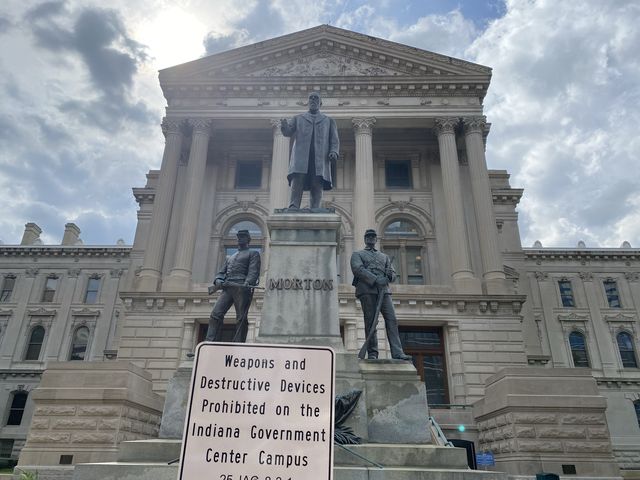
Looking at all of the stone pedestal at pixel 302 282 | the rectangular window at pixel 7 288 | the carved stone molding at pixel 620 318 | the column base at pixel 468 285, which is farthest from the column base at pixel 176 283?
the carved stone molding at pixel 620 318

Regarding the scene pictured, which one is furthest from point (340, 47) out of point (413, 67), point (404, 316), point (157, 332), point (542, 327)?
point (542, 327)

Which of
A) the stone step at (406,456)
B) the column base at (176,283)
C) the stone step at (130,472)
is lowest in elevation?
the stone step at (130,472)

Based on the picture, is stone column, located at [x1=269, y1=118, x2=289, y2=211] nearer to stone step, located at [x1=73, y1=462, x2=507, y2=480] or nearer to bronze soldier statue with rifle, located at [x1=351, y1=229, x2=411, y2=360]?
bronze soldier statue with rifle, located at [x1=351, y1=229, x2=411, y2=360]

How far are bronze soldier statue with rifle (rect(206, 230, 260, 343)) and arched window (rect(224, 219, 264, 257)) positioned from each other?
69.7 feet

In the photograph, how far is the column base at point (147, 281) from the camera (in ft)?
85.6

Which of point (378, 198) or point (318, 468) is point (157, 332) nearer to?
point (378, 198)

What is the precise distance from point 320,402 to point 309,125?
7.91 metres

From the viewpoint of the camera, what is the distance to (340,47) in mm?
32656

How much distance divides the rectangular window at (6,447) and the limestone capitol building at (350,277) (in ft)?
2.35

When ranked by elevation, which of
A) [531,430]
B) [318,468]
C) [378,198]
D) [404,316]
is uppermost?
[378,198]

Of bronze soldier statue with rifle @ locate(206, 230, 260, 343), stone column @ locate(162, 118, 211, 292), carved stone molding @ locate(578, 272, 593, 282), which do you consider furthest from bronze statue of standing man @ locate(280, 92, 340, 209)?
carved stone molding @ locate(578, 272, 593, 282)

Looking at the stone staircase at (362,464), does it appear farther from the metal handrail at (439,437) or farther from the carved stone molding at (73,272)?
the carved stone molding at (73,272)

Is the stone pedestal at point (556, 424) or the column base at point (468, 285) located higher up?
the column base at point (468, 285)

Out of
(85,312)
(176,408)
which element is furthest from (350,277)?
(85,312)
